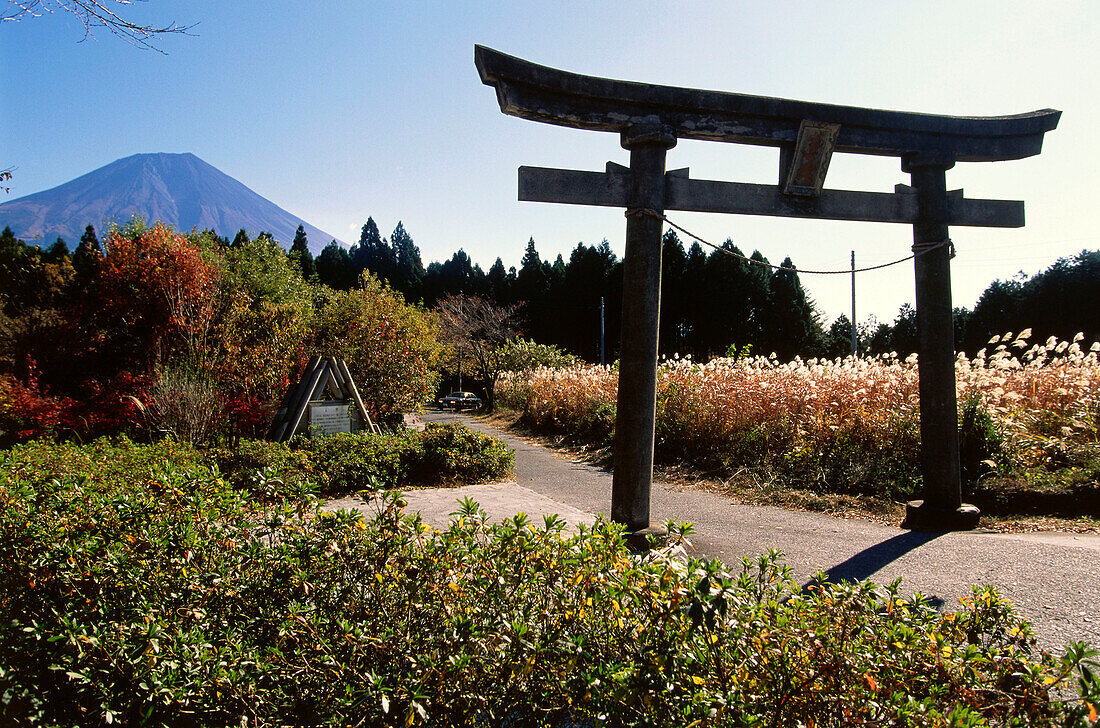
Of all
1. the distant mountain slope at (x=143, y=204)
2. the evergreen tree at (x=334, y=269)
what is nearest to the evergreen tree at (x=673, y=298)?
the evergreen tree at (x=334, y=269)

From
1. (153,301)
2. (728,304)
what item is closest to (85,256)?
(153,301)

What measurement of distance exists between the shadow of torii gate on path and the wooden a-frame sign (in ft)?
22.4

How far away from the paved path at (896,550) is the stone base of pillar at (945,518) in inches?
3.2

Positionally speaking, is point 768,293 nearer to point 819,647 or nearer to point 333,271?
point 333,271

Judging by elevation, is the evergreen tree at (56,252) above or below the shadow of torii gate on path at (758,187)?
above

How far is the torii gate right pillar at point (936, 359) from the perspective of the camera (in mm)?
4828

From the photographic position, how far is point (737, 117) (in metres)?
4.30

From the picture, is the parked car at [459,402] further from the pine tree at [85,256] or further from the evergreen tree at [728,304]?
the pine tree at [85,256]

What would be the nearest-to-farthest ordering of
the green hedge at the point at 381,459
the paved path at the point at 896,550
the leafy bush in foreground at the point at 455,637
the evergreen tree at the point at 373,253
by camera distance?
1. the leafy bush in foreground at the point at 455,637
2. the paved path at the point at 896,550
3. the green hedge at the point at 381,459
4. the evergreen tree at the point at 373,253

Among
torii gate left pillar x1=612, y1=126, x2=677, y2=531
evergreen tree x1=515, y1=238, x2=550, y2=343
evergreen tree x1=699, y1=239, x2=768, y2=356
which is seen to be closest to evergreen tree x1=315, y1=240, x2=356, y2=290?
evergreen tree x1=515, y1=238, x2=550, y2=343

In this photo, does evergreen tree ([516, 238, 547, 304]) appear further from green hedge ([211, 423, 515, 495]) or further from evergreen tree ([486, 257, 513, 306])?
green hedge ([211, 423, 515, 495])

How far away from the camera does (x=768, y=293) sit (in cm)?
2906

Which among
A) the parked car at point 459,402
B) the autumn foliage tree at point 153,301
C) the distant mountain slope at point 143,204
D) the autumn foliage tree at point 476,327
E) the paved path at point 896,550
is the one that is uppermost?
the distant mountain slope at point 143,204

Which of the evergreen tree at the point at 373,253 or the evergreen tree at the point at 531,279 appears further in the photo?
the evergreen tree at the point at 373,253
